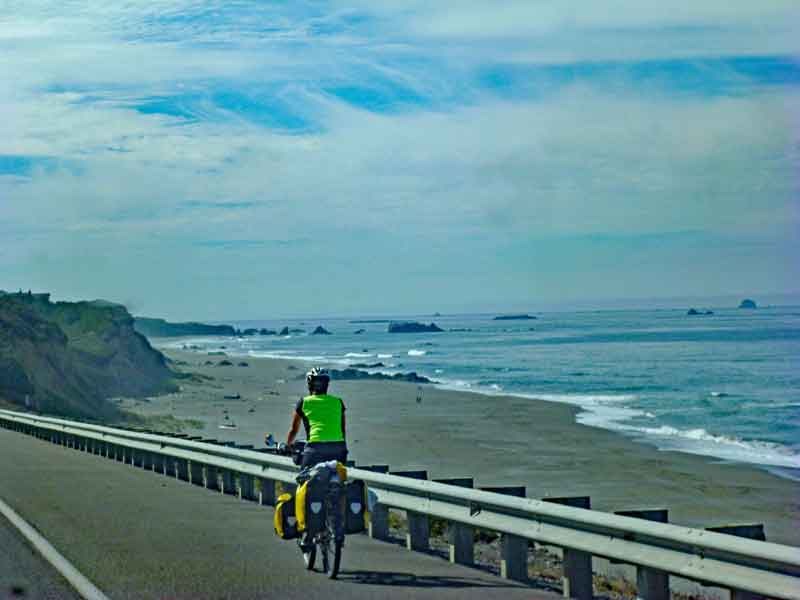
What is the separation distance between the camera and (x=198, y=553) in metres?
11.8

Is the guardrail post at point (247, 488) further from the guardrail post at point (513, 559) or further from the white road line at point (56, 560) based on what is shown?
the guardrail post at point (513, 559)

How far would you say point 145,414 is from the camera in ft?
169

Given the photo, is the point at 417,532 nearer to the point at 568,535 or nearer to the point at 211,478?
the point at 568,535

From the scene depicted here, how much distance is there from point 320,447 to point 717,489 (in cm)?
1793

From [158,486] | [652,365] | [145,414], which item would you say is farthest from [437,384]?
[158,486]

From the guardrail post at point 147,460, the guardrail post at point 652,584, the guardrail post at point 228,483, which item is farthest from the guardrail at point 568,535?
the guardrail post at point 147,460

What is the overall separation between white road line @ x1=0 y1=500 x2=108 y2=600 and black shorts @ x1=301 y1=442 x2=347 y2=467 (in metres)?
2.12

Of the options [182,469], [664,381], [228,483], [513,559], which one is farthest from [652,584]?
[664,381]

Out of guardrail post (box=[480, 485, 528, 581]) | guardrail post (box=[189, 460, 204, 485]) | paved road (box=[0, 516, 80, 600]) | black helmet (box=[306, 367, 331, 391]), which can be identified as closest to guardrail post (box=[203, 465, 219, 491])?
guardrail post (box=[189, 460, 204, 485])

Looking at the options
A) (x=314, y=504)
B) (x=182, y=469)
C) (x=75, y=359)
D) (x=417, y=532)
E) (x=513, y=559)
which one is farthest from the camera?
(x=75, y=359)

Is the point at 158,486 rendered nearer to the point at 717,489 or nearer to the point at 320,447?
the point at 320,447

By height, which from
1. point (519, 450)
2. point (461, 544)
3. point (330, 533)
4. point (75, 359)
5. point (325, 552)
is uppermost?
point (75, 359)

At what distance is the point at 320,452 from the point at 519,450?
25.3 metres

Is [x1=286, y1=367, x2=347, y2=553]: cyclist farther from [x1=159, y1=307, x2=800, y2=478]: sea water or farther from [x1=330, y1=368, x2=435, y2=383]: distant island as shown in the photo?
[x1=330, y1=368, x2=435, y2=383]: distant island
